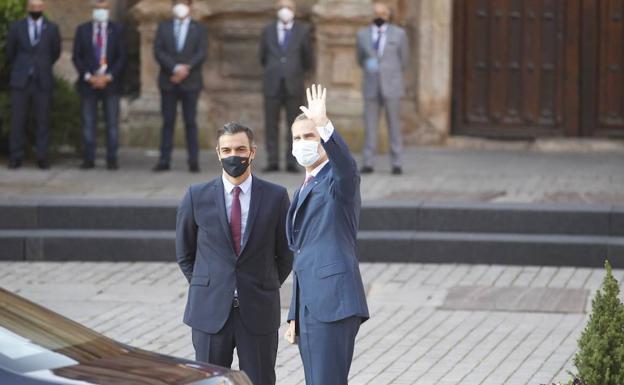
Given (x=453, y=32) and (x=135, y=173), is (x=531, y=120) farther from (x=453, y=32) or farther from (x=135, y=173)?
(x=135, y=173)

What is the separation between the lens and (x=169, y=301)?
1256 cm

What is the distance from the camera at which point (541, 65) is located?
1973 centimetres

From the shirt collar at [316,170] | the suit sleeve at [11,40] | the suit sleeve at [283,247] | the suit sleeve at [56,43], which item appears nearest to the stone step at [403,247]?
the suit sleeve at [11,40]

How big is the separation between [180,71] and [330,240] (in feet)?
32.0

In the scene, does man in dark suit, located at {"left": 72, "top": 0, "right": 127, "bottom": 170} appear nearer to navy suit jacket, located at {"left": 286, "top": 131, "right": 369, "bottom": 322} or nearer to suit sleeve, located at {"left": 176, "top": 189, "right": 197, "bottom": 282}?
suit sleeve, located at {"left": 176, "top": 189, "right": 197, "bottom": 282}

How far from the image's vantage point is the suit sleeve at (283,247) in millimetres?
7945

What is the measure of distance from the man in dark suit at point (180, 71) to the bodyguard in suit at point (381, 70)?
6.05ft

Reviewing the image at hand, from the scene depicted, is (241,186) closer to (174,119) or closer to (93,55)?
(174,119)

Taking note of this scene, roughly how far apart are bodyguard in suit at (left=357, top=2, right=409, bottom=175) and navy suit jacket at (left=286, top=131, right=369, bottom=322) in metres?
9.41

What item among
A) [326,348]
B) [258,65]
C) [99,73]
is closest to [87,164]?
[99,73]

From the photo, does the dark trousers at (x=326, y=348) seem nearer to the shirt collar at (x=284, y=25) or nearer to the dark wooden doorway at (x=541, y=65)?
Result: the shirt collar at (x=284, y=25)

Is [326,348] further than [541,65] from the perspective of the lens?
No

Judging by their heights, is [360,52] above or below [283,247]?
above

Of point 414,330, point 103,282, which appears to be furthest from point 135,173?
point 414,330
